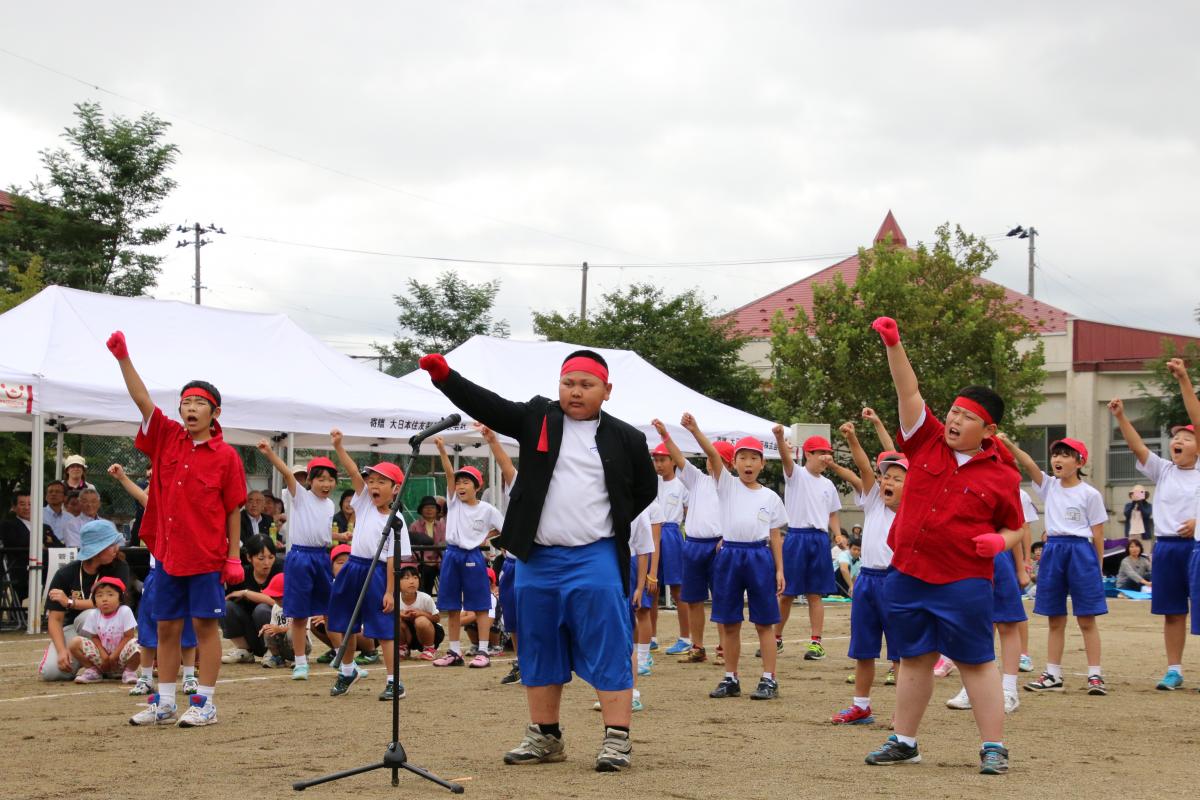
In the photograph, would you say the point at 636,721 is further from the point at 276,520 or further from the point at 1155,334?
the point at 1155,334

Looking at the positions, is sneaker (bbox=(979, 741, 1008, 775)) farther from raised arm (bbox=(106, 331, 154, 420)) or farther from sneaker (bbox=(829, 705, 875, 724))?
raised arm (bbox=(106, 331, 154, 420))

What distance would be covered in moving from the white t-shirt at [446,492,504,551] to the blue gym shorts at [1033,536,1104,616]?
483 centimetres

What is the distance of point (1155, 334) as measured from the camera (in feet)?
132

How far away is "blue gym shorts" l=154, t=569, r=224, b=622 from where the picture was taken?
7.76m

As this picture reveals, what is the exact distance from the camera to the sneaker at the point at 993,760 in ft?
20.5

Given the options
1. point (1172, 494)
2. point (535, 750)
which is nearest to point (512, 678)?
point (535, 750)

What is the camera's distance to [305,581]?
10742mm

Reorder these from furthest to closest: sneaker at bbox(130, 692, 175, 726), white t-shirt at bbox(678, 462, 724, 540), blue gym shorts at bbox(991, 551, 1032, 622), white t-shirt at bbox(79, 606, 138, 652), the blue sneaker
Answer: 1. the blue sneaker
2. white t-shirt at bbox(678, 462, 724, 540)
3. white t-shirt at bbox(79, 606, 138, 652)
4. blue gym shorts at bbox(991, 551, 1032, 622)
5. sneaker at bbox(130, 692, 175, 726)

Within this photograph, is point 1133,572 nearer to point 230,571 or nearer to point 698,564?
point 698,564

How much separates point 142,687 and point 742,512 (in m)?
4.78

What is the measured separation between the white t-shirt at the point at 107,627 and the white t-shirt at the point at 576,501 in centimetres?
595

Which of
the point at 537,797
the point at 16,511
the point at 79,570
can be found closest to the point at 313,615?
the point at 79,570

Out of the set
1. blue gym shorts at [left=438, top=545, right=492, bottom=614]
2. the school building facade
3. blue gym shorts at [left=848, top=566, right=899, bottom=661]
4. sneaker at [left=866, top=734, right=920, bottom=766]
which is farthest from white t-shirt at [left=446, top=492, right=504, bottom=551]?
the school building facade

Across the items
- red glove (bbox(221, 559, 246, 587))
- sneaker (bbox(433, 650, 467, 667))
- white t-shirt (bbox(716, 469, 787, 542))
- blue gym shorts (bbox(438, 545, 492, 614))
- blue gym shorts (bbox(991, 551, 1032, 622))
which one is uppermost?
white t-shirt (bbox(716, 469, 787, 542))
